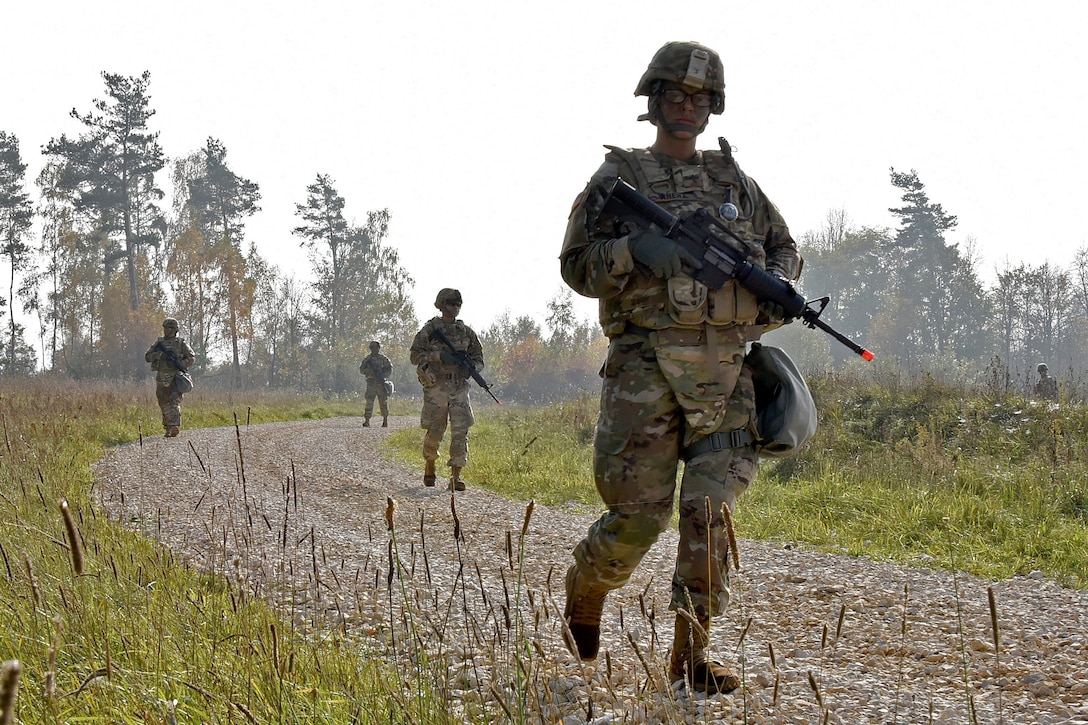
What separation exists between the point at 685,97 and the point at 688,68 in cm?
11

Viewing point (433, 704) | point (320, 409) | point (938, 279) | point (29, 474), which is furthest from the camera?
point (938, 279)

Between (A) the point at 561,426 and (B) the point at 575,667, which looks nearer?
(B) the point at 575,667

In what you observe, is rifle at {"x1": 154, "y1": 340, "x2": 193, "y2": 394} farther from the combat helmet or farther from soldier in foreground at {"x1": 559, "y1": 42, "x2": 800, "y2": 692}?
the combat helmet

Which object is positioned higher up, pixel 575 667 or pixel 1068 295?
pixel 1068 295

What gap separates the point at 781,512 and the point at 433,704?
5208 mm

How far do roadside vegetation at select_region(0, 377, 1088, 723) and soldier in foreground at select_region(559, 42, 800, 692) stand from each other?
0.76 m

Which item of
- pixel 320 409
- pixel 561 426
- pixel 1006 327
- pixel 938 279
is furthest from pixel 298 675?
pixel 1006 327

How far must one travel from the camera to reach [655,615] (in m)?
3.57

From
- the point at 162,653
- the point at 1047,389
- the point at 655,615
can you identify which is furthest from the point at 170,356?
the point at 1047,389

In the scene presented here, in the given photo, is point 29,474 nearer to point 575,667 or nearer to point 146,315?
point 575,667

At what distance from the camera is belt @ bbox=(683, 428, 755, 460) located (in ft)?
9.27

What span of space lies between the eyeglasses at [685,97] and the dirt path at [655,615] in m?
1.69

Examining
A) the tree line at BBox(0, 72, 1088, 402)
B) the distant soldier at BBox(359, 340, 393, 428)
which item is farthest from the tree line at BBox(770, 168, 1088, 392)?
the distant soldier at BBox(359, 340, 393, 428)

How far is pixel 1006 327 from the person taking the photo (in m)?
55.5
